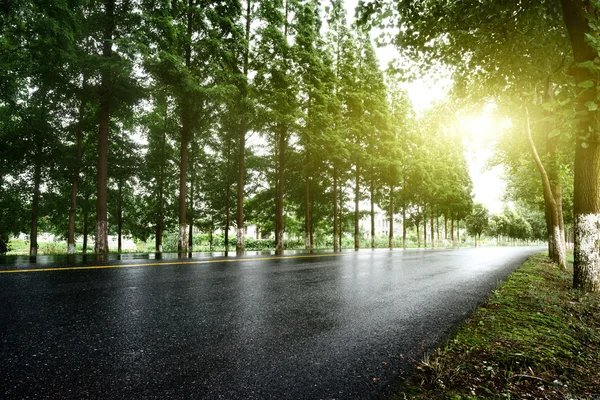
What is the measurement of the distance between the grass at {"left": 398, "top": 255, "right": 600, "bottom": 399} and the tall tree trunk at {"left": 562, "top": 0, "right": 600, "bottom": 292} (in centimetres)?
246

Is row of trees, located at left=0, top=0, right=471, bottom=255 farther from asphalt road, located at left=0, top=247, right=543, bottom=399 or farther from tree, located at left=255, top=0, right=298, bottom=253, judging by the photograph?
asphalt road, located at left=0, top=247, right=543, bottom=399

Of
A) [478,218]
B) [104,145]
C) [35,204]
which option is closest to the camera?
[104,145]

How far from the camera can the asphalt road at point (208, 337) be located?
1957 mm

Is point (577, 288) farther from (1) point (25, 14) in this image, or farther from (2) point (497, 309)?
(1) point (25, 14)

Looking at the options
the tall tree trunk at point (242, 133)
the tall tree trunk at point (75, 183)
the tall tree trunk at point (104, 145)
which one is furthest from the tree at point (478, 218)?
the tall tree trunk at point (75, 183)

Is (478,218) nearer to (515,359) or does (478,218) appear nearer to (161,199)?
(161,199)

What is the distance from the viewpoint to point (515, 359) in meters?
2.44

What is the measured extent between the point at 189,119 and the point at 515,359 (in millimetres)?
18440

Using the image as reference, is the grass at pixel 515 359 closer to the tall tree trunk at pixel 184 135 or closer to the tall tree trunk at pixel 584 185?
the tall tree trunk at pixel 584 185

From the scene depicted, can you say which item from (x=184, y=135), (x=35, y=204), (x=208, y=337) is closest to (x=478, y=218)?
(x=184, y=135)

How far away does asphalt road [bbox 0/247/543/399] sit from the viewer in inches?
77.0

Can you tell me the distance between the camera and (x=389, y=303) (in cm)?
454

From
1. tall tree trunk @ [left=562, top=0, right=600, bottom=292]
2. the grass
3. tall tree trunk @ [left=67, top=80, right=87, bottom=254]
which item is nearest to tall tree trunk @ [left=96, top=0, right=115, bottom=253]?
tall tree trunk @ [left=67, top=80, right=87, bottom=254]

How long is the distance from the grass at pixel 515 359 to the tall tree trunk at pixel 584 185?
97.0 inches
